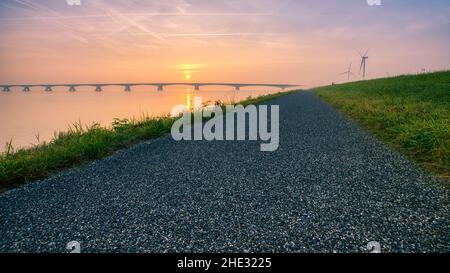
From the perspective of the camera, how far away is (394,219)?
10.7 feet

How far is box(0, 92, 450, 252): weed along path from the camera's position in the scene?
9.57 feet

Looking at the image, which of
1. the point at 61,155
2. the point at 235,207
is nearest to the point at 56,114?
the point at 61,155

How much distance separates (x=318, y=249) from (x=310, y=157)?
12.2 ft

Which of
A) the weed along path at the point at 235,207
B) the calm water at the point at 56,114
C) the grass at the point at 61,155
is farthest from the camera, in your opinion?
the calm water at the point at 56,114

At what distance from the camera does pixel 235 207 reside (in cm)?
371

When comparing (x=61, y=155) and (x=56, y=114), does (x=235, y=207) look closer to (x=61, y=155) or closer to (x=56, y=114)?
(x=61, y=155)

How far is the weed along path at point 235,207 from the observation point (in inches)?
115

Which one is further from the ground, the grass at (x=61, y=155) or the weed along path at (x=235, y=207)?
the grass at (x=61, y=155)

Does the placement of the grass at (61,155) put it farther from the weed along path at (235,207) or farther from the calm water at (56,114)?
the calm water at (56,114)

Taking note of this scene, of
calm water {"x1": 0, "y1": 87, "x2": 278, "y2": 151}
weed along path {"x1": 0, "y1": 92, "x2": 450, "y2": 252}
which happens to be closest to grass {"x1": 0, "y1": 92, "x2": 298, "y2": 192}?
weed along path {"x1": 0, "y1": 92, "x2": 450, "y2": 252}

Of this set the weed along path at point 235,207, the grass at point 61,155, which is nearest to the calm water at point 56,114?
the grass at point 61,155

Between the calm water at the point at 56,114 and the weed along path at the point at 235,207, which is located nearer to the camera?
the weed along path at the point at 235,207

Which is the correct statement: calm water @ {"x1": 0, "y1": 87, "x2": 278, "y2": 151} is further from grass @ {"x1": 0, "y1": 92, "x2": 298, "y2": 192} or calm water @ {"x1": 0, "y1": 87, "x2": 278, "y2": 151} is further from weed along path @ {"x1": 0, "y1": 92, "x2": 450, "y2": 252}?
weed along path @ {"x1": 0, "y1": 92, "x2": 450, "y2": 252}

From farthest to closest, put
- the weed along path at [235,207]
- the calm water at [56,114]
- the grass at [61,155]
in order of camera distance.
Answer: the calm water at [56,114], the grass at [61,155], the weed along path at [235,207]
